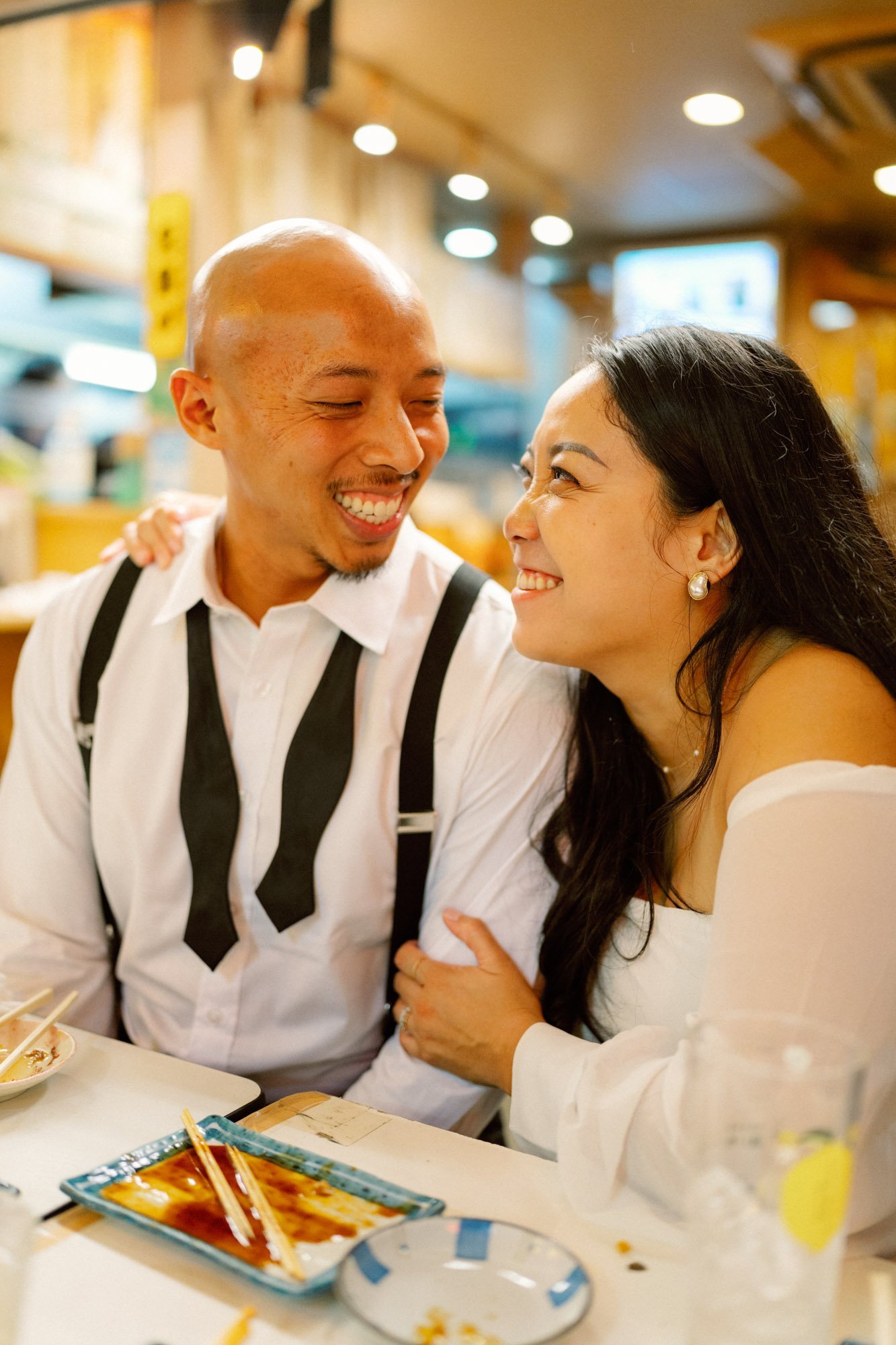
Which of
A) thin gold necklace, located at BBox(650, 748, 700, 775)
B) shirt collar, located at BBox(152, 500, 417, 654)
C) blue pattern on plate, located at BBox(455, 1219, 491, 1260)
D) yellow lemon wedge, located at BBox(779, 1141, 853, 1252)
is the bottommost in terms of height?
blue pattern on plate, located at BBox(455, 1219, 491, 1260)

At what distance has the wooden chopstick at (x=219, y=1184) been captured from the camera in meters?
1.02

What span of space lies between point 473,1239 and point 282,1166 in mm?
232

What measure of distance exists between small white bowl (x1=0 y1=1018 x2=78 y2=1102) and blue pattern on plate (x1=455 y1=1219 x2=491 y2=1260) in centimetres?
55

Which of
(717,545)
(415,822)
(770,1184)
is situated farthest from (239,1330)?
(717,545)

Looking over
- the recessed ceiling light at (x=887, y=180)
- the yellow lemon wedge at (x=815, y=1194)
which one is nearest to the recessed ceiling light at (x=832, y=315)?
the recessed ceiling light at (x=887, y=180)

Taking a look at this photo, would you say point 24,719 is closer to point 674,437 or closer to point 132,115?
point 674,437

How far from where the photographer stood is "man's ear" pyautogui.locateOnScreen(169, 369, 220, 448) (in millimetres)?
1864

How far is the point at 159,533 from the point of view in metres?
2.01

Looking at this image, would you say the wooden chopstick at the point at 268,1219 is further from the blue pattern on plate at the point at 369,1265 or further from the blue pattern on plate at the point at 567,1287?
the blue pattern on plate at the point at 567,1287

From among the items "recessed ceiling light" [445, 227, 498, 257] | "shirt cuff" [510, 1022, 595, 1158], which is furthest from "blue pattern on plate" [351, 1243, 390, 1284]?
"recessed ceiling light" [445, 227, 498, 257]

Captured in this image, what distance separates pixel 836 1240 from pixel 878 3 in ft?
12.4

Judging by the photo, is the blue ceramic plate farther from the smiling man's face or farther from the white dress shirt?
the smiling man's face

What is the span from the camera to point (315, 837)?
1.73 metres

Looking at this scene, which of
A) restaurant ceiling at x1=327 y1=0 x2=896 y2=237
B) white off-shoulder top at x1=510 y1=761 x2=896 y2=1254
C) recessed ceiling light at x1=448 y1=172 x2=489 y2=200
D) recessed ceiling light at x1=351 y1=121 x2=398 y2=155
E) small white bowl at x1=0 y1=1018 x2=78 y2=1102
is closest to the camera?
white off-shoulder top at x1=510 y1=761 x2=896 y2=1254
